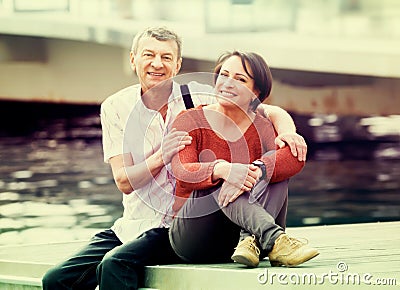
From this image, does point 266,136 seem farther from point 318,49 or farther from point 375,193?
point 375,193

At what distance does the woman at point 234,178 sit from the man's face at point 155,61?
160mm

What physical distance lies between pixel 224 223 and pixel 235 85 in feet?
1.20

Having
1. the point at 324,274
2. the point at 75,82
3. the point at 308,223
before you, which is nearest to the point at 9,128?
the point at 75,82

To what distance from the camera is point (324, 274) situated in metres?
2.26

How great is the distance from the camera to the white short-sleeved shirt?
2.57 m

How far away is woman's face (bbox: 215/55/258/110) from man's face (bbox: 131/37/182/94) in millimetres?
192

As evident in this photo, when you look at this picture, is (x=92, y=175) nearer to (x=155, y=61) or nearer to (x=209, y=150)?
(x=155, y=61)

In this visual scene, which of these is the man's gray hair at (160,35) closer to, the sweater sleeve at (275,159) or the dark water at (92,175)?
the sweater sleeve at (275,159)

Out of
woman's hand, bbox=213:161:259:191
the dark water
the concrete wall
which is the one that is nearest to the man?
woman's hand, bbox=213:161:259:191

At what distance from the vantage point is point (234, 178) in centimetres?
233

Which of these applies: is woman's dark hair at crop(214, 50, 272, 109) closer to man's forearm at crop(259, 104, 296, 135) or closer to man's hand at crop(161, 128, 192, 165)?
man's forearm at crop(259, 104, 296, 135)

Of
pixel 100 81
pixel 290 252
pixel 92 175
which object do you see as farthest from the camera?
pixel 92 175

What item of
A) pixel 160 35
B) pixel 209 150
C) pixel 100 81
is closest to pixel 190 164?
pixel 209 150

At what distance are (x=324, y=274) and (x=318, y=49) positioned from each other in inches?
53.0
